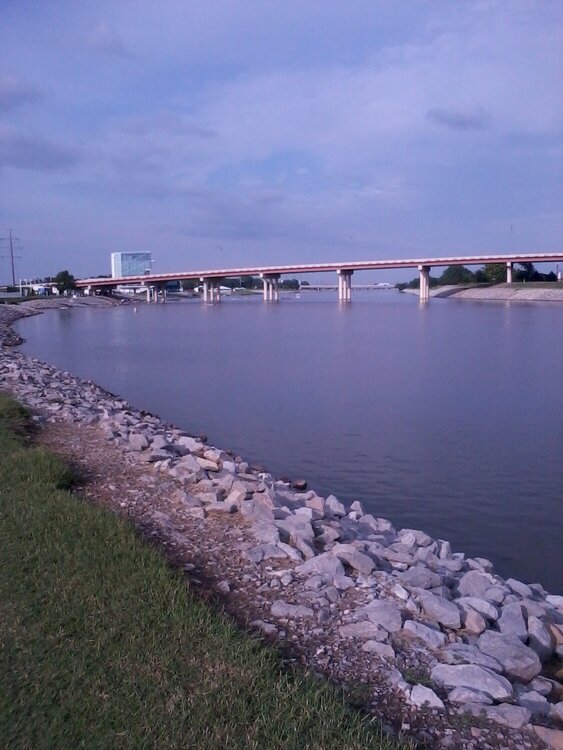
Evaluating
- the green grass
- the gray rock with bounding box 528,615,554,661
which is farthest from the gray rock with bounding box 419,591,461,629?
the green grass

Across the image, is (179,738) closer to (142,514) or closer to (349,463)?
(142,514)

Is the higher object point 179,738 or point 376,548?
point 179,738

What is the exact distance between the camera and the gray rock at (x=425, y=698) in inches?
175

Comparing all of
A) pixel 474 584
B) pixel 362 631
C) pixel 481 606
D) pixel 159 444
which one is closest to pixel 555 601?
pixel 474 584

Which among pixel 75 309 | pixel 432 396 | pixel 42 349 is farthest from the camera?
pixel 75 309

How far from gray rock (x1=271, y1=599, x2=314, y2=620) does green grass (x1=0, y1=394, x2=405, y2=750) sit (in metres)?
0.59

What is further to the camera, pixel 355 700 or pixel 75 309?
pixel 75 309

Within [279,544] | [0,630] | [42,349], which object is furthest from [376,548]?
[42,349]

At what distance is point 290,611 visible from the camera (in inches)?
223

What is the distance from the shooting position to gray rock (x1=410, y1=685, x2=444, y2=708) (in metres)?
4.45

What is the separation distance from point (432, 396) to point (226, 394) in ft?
22.8

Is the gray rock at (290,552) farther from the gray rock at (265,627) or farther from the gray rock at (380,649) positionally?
the gray rock at (380,649)

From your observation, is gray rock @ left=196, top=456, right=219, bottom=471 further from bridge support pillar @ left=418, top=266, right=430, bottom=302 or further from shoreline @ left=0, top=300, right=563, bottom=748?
bridge support pillar @ left=418, top=266, right=430, bottom=302

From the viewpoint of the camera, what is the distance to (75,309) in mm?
116688
